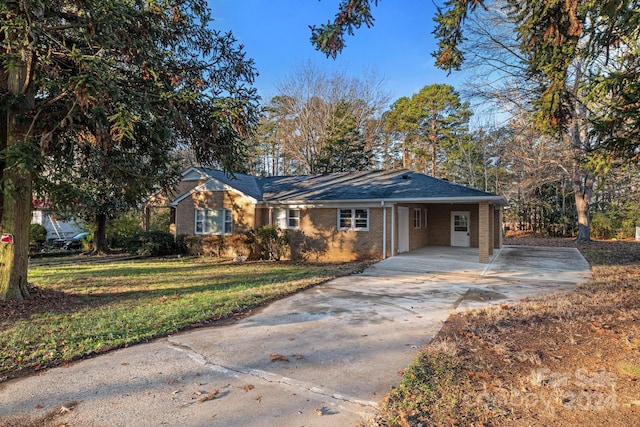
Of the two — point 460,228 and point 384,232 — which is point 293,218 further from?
point 460,228

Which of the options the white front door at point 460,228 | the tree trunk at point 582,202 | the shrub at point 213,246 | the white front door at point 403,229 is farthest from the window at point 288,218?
the tree trunk at point 582,202

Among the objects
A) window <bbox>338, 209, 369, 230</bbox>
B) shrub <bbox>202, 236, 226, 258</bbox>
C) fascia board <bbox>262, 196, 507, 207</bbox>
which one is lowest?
shrub <bbox>202, 236, 226, 258</bbox>

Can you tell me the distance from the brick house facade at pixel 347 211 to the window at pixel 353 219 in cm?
4

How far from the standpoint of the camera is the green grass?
4941 millimetres

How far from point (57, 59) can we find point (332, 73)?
2369cm

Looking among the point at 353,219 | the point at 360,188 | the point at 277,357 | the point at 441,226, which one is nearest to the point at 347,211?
the point at 353,219

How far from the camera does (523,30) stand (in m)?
6.77

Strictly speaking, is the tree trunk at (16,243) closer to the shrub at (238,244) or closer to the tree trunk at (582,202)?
the shrub at (238,244)

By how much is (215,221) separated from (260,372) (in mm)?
14848

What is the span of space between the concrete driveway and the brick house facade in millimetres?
6863

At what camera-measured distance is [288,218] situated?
1695 centimetres

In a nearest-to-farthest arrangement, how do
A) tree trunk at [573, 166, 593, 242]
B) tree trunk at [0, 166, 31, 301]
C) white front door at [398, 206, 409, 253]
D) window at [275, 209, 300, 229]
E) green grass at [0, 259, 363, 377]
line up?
green grass at [0, 259, 363, 377] < tree trunk at [0, 166, 31, 301] < white front door at [398, 206, 409, 253] < window at [275, 209, 300, 229] < tree trunk at [573, 166, 593, 242]

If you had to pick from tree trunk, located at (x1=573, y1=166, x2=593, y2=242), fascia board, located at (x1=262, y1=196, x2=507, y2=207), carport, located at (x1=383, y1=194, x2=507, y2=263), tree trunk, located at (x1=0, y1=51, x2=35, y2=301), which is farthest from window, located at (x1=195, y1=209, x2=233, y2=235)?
tree trunk, located at (x1=573, y1=166, x2=593, y2=242)

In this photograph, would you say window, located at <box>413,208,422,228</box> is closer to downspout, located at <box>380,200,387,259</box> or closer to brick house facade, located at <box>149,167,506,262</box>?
brick house facade, located at <box>149,167,506,262</box>
